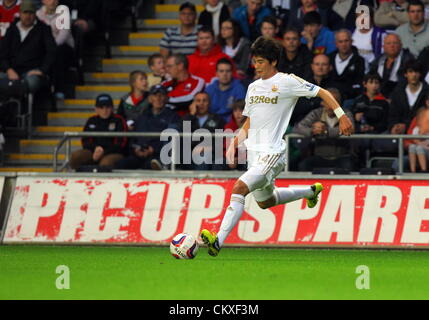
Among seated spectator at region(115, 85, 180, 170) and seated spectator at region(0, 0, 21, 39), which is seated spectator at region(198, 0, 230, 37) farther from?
seated spectator at region(0, 0, 21, 39)

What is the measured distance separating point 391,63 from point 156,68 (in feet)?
13.3

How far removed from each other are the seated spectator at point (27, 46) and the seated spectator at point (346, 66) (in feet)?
17.0

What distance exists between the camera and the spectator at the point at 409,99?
16344mm

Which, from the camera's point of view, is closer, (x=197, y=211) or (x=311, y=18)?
(x=197, y=211)

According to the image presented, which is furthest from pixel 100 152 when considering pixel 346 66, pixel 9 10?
pixel 9 10

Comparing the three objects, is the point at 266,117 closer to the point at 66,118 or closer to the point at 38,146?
the point at 38,146

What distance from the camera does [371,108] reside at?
53.2 feet

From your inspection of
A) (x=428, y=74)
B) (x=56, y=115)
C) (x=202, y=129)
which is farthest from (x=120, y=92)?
(x=428, y=74)

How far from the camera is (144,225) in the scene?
1534cm

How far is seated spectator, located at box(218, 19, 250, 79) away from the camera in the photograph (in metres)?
18.2

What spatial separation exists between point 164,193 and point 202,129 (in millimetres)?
1416

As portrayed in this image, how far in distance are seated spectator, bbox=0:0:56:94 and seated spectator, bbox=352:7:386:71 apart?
5387 mm

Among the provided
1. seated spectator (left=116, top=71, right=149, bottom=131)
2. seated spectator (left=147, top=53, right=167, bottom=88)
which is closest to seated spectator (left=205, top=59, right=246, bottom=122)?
seated spectator (left=116, top=71, right=149, bottom=131)

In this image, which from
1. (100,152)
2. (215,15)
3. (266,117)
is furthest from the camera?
(215,15)
